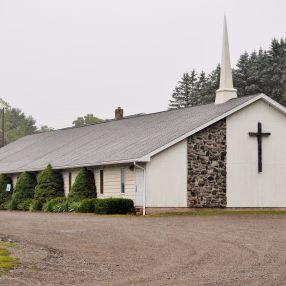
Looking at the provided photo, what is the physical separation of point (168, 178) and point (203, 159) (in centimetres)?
230

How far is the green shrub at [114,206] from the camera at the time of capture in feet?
113

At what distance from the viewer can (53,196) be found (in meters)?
42.1

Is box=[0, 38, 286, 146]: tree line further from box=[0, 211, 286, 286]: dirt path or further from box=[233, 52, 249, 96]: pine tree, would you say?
box=[0, 211, 286, 286]: dirt path

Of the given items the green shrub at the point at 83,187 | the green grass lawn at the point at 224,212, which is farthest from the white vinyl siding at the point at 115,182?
the green grass lawn at the point at 224,212

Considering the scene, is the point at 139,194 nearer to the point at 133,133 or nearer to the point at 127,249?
the point at 133,133

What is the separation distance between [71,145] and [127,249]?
29.9m

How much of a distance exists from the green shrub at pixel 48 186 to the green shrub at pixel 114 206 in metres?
7.79

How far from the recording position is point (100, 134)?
47625 mm

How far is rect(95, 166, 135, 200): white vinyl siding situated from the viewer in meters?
35.7

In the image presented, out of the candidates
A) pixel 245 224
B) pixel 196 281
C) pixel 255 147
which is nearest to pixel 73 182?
pixel 255 147

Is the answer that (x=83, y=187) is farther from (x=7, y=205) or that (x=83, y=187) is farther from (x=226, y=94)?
(x=226, y=94)

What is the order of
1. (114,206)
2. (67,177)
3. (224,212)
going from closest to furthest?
1. (114,206)
2. (224,212)
3. (67,177)

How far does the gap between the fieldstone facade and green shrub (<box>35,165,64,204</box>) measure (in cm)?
982

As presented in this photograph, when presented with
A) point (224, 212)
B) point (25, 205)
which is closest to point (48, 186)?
point (25, 205)
